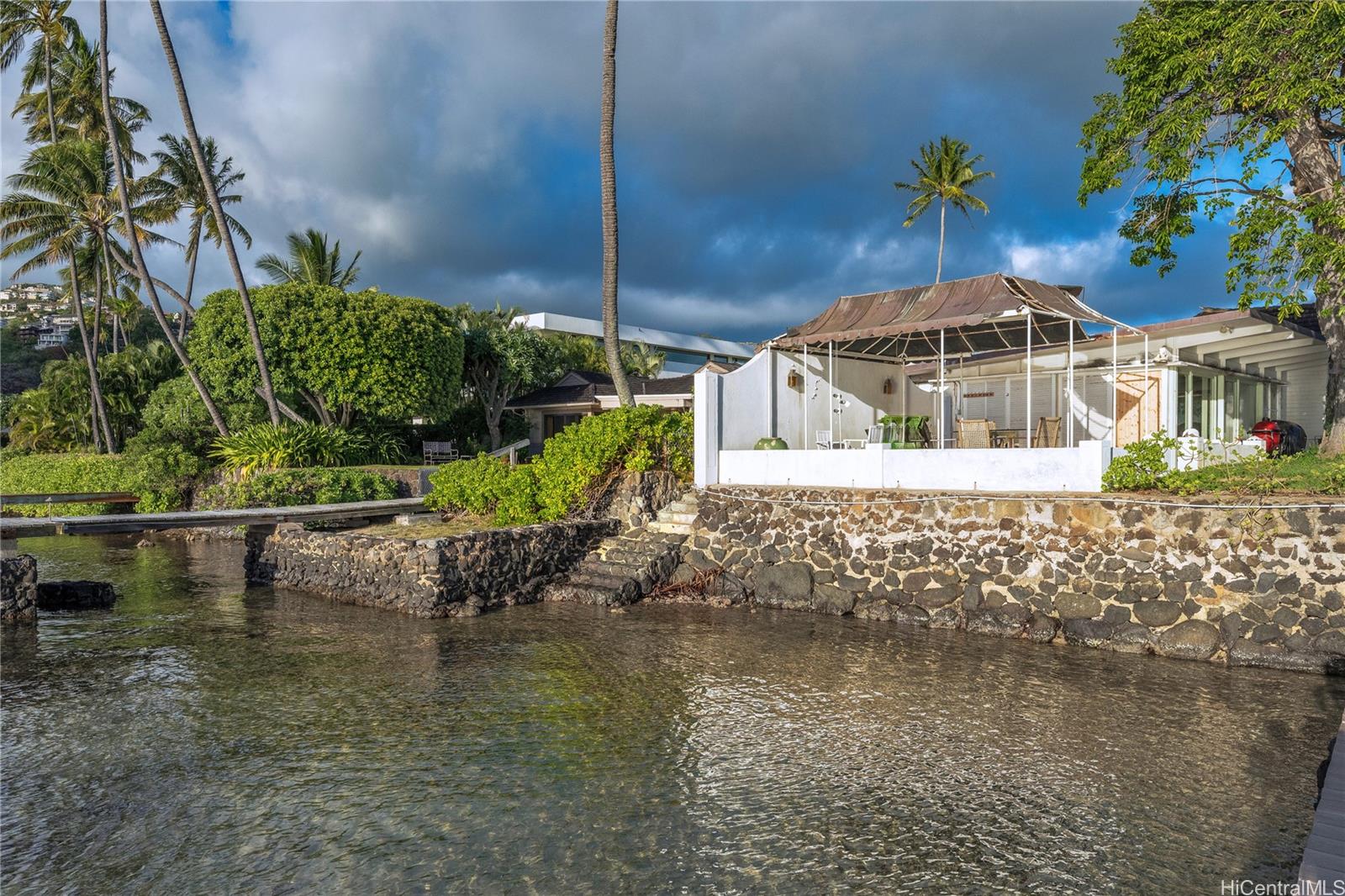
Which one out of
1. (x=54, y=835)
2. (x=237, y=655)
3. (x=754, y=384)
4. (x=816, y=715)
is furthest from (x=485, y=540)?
(x=54, y=835)

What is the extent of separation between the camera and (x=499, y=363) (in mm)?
30734

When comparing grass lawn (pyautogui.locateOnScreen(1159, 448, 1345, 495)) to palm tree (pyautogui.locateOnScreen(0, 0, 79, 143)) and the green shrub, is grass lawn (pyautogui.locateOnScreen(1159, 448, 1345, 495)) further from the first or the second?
palm tree (pyautogui.locateOnScreen(0, 0, 79, 143))

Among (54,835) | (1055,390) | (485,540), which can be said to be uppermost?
(1055,390)

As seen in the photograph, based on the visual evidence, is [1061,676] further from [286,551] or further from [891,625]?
[286,551]

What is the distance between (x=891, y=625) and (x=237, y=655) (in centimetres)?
878

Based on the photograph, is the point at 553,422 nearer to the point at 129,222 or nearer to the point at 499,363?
the point at 499,363

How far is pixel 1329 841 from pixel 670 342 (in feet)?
161

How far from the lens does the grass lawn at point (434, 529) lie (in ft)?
48.6

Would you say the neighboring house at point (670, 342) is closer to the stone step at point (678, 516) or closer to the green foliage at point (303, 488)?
the green foliage at point (303, 488)

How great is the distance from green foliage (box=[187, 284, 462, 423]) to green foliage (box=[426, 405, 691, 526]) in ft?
32.3

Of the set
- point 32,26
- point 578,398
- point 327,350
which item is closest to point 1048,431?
point 578,398

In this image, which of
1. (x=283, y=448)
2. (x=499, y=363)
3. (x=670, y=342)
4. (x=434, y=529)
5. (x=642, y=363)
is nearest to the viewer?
(x=434, y=529)

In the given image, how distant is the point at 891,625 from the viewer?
12.2 m

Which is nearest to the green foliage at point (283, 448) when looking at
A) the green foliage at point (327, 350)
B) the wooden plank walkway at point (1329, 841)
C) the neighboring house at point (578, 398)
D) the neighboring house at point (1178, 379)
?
the green foliage at point (327, 350)
